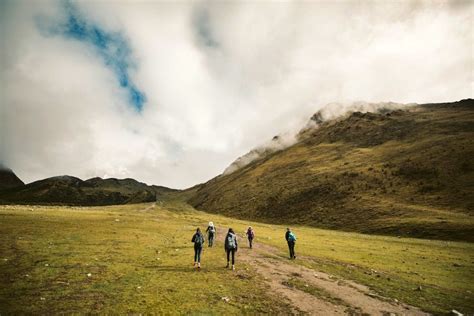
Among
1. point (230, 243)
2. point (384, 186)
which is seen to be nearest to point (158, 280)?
point (230, 243)

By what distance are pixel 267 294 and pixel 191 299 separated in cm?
461

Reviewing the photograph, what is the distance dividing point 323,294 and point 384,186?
365 feet

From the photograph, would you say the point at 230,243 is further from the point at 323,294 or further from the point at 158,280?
the point at 323,294

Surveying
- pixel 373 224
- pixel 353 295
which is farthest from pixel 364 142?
pixel 353 295

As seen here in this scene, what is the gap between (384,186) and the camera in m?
115

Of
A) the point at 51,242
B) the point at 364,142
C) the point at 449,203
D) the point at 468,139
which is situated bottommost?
the point at 51,242

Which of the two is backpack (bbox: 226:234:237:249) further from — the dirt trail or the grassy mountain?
the grassy mountain

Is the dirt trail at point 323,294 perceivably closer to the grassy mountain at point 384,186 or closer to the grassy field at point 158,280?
the grassy field at point 158,280

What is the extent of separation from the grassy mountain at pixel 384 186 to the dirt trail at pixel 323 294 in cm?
6100

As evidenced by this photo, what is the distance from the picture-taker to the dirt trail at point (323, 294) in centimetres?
1556

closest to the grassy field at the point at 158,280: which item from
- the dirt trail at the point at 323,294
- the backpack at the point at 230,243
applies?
the dirt trail at the point at 323,294

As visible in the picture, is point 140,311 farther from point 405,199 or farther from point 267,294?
point 405,199

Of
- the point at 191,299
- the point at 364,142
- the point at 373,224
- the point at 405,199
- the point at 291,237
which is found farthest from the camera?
the point at 364,142

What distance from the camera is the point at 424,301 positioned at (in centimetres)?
1855
